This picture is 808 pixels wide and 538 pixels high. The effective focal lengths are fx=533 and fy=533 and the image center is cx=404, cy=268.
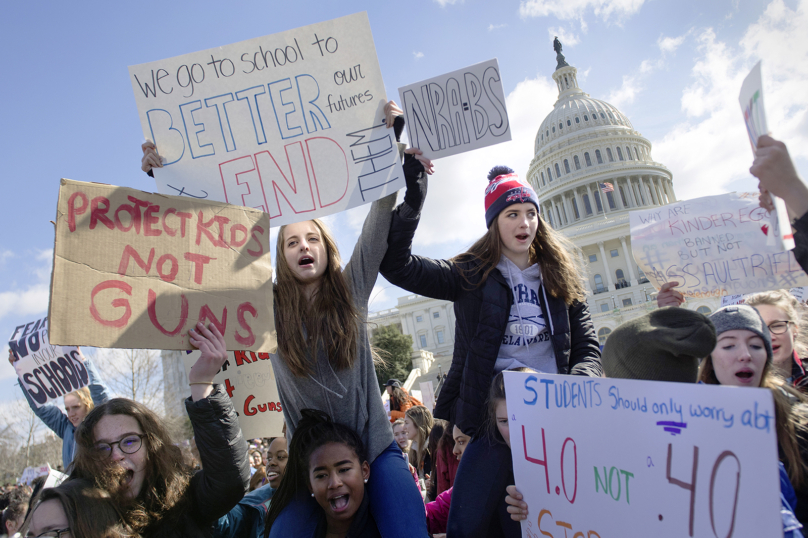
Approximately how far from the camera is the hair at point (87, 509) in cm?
165

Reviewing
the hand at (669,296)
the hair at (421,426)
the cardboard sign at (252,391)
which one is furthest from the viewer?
the hair at (421,426)

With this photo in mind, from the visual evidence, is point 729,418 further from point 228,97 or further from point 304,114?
point 228,97

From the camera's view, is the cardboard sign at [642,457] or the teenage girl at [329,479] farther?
the teenage girl at [329,479]

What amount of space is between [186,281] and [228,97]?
91cm

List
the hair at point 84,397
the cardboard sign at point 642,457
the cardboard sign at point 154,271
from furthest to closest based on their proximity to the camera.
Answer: the hair at point 84,397 → the cardboard sign at point 154,271 → the cardboard sign at point 642,457

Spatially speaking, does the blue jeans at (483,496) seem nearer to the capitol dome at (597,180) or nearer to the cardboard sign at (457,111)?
the cardboard sign at (457,111)

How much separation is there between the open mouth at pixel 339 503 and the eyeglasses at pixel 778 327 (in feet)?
7.68

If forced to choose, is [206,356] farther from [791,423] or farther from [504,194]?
[791,423]

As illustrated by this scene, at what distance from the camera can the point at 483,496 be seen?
77.8 inches

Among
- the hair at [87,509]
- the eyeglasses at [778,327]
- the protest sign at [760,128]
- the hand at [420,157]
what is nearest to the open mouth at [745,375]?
the protest sign at [760,128]

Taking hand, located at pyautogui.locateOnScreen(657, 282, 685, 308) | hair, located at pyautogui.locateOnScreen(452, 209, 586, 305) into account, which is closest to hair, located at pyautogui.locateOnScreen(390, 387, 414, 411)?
hand, located at pyautogui.locateOnScreen(657, 282, 685, 308)

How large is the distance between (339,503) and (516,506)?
66 cm

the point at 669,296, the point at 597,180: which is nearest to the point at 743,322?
the point at 669,296

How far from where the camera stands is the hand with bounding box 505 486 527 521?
1698 mm
